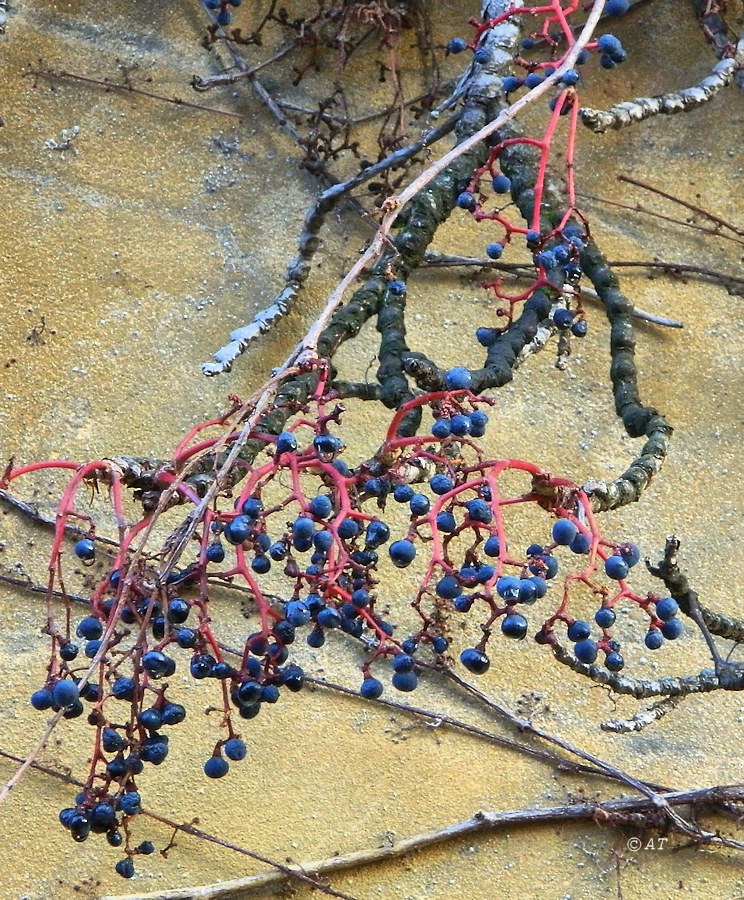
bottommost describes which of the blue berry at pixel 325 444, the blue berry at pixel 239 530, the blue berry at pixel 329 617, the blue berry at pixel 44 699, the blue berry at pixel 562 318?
the blue berry at pixel 562 318

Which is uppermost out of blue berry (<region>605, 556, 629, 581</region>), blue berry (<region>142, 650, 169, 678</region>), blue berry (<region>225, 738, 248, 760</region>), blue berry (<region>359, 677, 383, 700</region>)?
blue berry (<region>142, 650, 169, 678</region>)

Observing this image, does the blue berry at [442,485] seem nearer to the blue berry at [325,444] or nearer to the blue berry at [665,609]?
the blue berry at [325,444]

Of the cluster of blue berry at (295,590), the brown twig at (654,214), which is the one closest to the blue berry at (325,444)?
the cluster of blue berry at (295,590)

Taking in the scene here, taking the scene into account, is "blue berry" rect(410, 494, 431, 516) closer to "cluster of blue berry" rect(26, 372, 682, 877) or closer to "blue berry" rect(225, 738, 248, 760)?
"cluster of blue berry" rect(26, 372, 682, 877)

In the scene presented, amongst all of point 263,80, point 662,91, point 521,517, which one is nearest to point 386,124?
point 263,80

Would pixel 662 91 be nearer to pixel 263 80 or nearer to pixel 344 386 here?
pixel 263 80

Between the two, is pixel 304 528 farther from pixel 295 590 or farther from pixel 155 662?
pixel 155 662

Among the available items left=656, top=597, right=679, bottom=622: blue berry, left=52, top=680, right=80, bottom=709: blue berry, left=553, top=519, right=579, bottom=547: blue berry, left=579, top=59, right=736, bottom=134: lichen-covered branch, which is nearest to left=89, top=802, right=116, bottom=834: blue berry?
left=52, top=680, right=80, bottom=709: blue berry
